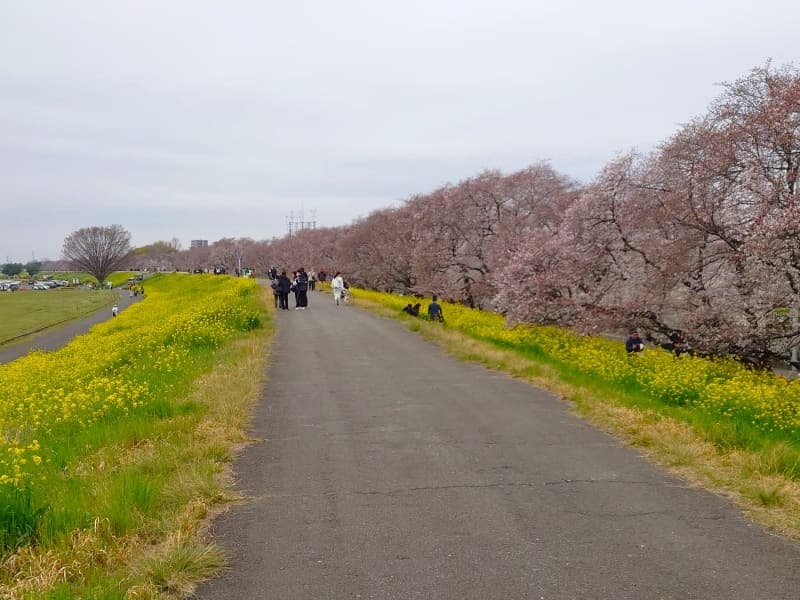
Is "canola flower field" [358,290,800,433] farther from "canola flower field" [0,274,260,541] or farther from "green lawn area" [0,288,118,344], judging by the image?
"green lawn area" [0,288,118,344]

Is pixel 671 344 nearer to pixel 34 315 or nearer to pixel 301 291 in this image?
pixel 301 291

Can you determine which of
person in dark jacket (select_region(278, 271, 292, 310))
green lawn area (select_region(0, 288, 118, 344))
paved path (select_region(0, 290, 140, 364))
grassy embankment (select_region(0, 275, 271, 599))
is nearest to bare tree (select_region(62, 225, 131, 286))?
green lawn area (select_region(0, 288, 118, 344))

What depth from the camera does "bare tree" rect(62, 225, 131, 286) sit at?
128 metres

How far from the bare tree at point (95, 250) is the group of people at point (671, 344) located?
128603 millimetres

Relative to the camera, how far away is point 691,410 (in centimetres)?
830

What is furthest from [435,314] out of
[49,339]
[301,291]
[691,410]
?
[49,339]

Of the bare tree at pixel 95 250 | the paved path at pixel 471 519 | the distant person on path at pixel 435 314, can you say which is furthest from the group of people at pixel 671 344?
the bare tree at pixel 95 250

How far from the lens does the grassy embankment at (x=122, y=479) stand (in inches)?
152

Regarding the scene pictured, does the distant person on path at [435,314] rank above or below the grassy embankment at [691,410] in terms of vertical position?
above

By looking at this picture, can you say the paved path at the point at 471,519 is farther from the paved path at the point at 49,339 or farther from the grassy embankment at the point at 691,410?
the paved path at the point at 49,339

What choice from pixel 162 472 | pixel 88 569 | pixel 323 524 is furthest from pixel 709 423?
pixel 88 569

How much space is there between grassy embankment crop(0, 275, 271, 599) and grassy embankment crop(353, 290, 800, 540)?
4196mm

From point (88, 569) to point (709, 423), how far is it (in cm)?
642

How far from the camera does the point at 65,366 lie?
16.7 metres
